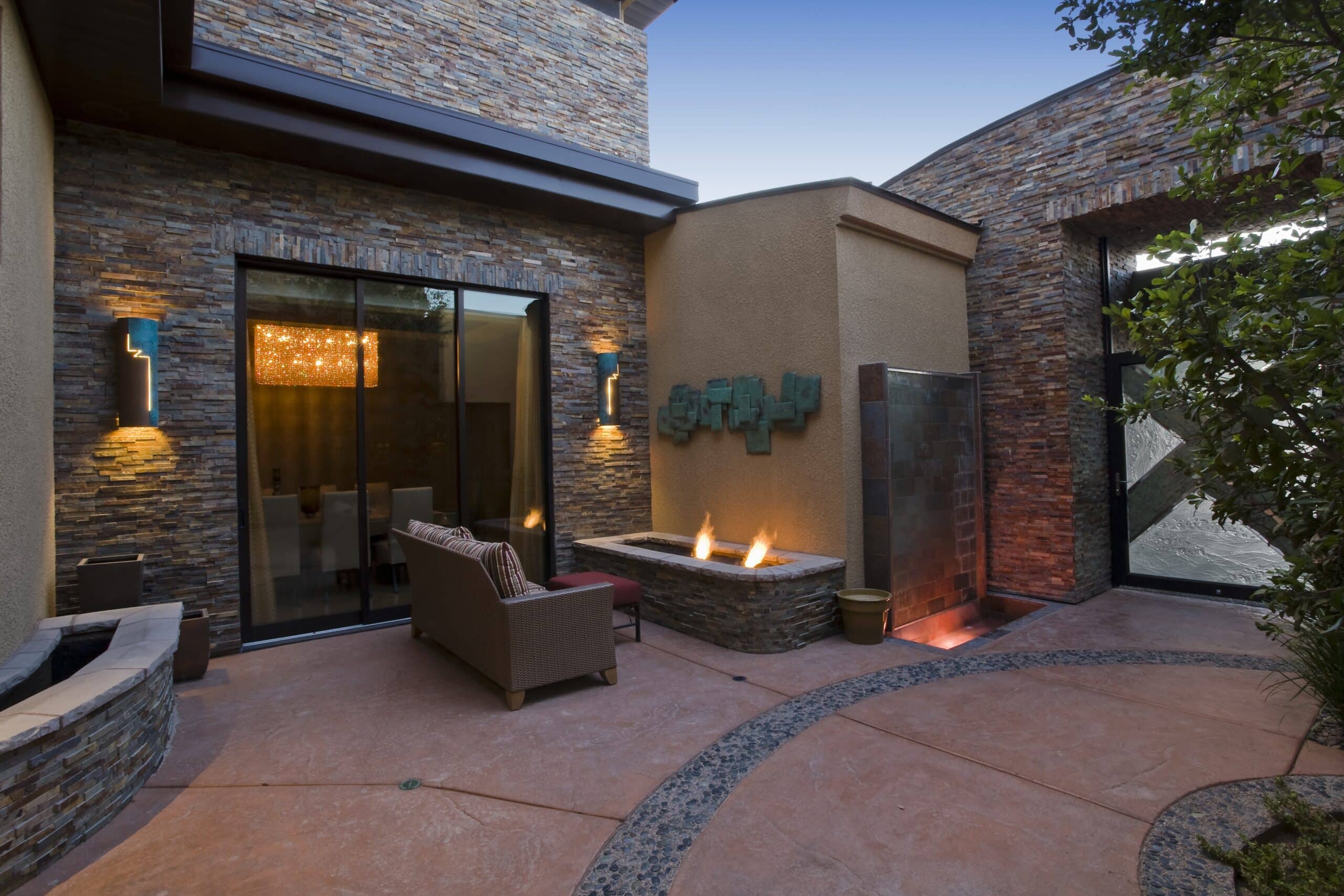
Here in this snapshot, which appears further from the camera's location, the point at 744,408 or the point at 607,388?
the point at 607,388

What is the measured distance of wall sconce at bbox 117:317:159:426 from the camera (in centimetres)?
442

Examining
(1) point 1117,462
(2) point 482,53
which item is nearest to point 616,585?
(2) point 482,53

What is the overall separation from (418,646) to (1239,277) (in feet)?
16.9

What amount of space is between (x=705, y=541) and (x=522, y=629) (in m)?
2.63

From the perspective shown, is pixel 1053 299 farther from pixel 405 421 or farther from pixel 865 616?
pixel 405 421

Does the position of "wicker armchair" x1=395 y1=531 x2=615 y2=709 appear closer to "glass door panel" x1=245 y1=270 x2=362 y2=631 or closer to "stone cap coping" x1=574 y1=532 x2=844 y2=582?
"stone cap coping" x1=574 y1=532 x2=844 y2=582

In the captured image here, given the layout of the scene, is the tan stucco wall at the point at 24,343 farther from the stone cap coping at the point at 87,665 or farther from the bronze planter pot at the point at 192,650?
the bronze planter pot at the point at 192,650

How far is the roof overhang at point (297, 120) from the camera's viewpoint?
3.61 m

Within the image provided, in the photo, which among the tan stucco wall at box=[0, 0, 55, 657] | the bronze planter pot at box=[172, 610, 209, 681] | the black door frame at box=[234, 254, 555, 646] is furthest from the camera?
the black door frame at box=[234, 254, 555, 646]

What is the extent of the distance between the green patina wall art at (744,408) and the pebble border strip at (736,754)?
2158 millimetres

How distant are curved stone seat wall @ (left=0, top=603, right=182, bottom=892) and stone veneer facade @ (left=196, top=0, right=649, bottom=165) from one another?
4074 mm

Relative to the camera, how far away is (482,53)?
621 centimetres

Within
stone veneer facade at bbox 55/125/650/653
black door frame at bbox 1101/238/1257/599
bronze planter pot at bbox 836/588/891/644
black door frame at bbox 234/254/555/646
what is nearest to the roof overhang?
stone veneer facade at bbox 55/125/650/653

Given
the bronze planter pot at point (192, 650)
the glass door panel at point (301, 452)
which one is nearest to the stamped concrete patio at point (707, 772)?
the bronze planter pot at point (192, 650)
